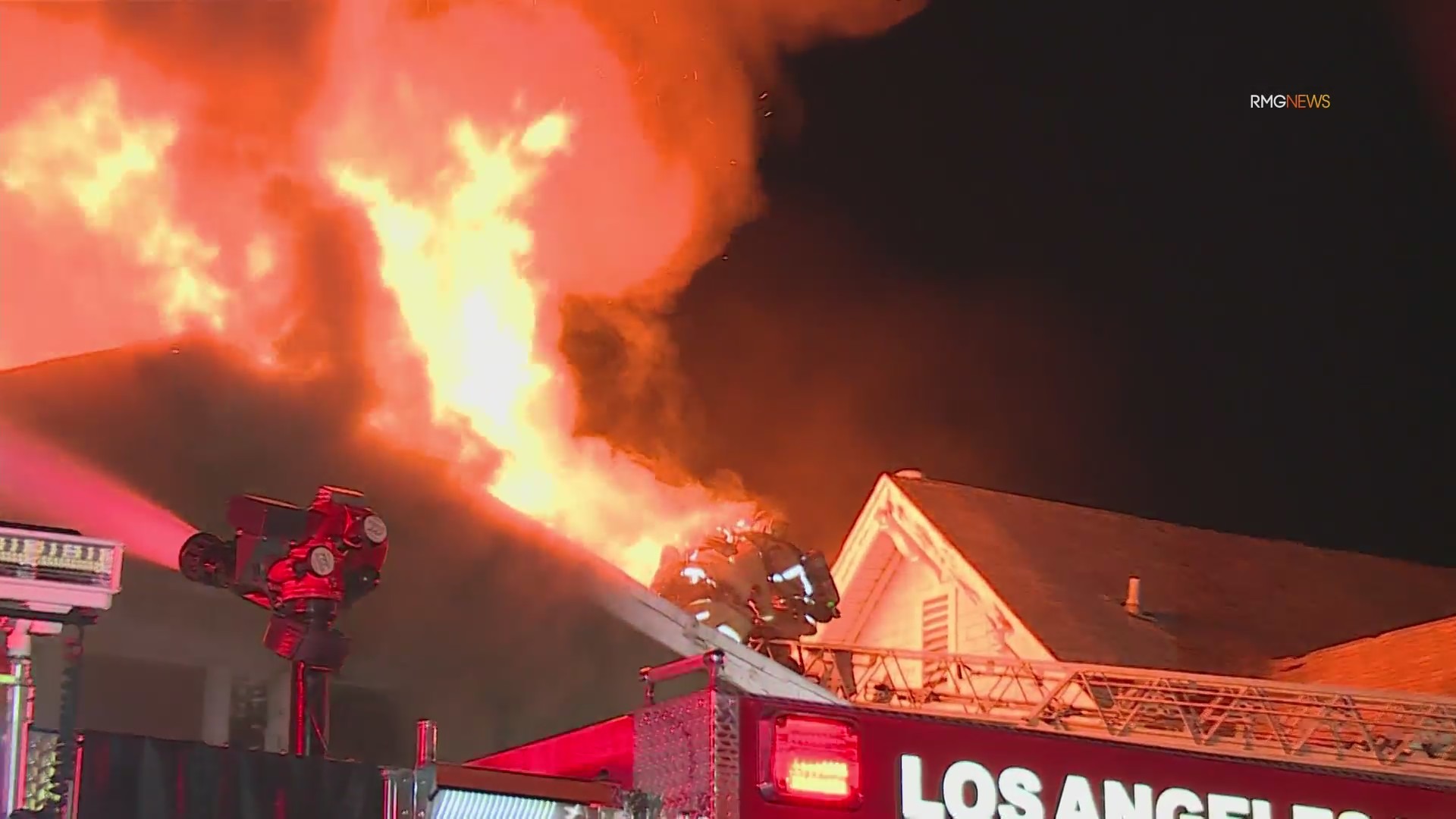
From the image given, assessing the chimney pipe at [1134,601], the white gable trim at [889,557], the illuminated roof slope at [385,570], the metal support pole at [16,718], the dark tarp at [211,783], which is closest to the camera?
the metal support pole at [16,718]

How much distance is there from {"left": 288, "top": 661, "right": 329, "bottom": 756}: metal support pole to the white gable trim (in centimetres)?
988

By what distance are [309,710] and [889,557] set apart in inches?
468

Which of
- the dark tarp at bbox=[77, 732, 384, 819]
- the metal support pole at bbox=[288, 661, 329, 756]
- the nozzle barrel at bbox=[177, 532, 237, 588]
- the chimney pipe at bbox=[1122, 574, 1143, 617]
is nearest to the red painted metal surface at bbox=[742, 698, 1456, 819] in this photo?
the dark tarp at bbox=[77, 732, 384, 819]

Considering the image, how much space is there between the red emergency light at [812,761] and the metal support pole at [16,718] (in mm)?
2062

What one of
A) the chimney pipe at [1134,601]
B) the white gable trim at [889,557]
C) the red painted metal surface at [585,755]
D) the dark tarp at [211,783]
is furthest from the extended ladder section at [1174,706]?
the dark tarp at [211,783]

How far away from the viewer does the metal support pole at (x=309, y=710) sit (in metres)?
6.34

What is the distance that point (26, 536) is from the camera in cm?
377

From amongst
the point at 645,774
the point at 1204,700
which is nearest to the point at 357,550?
the point at 645,774

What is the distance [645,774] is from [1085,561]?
12.7m

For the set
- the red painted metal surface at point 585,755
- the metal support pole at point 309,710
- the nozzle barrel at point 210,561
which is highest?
the nozzle barrel at point 210,561

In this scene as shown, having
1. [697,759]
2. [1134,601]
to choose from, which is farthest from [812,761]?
[1134,601]

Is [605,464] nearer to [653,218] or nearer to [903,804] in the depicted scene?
[653,218]

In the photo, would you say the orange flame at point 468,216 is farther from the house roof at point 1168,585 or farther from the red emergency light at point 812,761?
the red emergency light at point 812,761

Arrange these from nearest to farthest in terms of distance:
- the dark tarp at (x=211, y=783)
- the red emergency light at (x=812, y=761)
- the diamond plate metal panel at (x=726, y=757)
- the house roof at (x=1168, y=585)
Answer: the dark tarp at (x=211, y=783)
the diamond plate metal panel at (x=726, y=757)
the red emergency light at (x=812, y=761)
the house roof at (x=1168, y=585)
